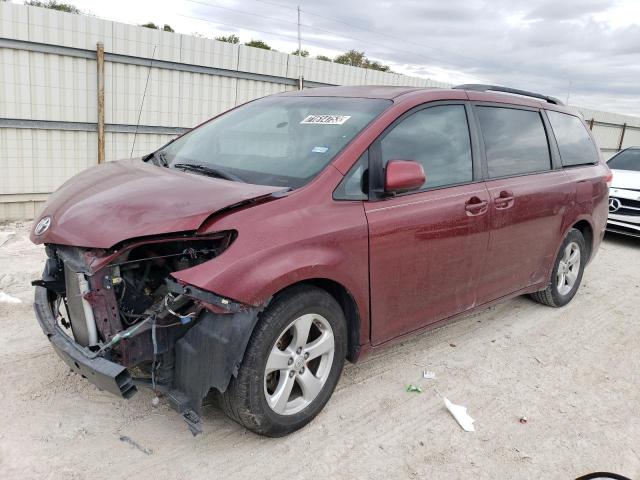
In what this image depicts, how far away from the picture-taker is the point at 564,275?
16.6ft

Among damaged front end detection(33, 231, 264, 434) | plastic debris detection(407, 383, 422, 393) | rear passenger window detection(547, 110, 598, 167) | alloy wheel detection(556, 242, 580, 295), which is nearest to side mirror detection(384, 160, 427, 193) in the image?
damaged front end detection(33, 231, 264, 434)

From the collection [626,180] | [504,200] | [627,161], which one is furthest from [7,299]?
[627,161]

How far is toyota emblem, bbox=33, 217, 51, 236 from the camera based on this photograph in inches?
110

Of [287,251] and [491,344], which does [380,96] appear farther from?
[491,344]

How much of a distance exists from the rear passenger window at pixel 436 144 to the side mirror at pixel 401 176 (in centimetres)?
15

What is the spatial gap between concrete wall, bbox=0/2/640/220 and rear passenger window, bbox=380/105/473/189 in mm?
5791

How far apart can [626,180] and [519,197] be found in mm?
5338

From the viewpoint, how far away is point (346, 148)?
3.04 meters

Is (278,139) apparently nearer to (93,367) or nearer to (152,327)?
(152,327)

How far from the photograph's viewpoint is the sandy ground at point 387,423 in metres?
2.67

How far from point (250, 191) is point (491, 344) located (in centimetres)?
254

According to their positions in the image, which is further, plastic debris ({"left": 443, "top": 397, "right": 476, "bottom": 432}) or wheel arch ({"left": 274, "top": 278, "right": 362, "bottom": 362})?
plastic debris ({"left": 443, "top": 397, "right": 476, "bottom": 432})

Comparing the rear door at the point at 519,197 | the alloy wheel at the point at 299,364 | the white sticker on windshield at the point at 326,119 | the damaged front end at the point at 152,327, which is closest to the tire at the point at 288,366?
the alloy wheel at the point at 299,364

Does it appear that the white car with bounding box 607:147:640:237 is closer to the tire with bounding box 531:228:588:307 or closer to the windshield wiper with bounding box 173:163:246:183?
the tire with bounding box 531:228:588:307
